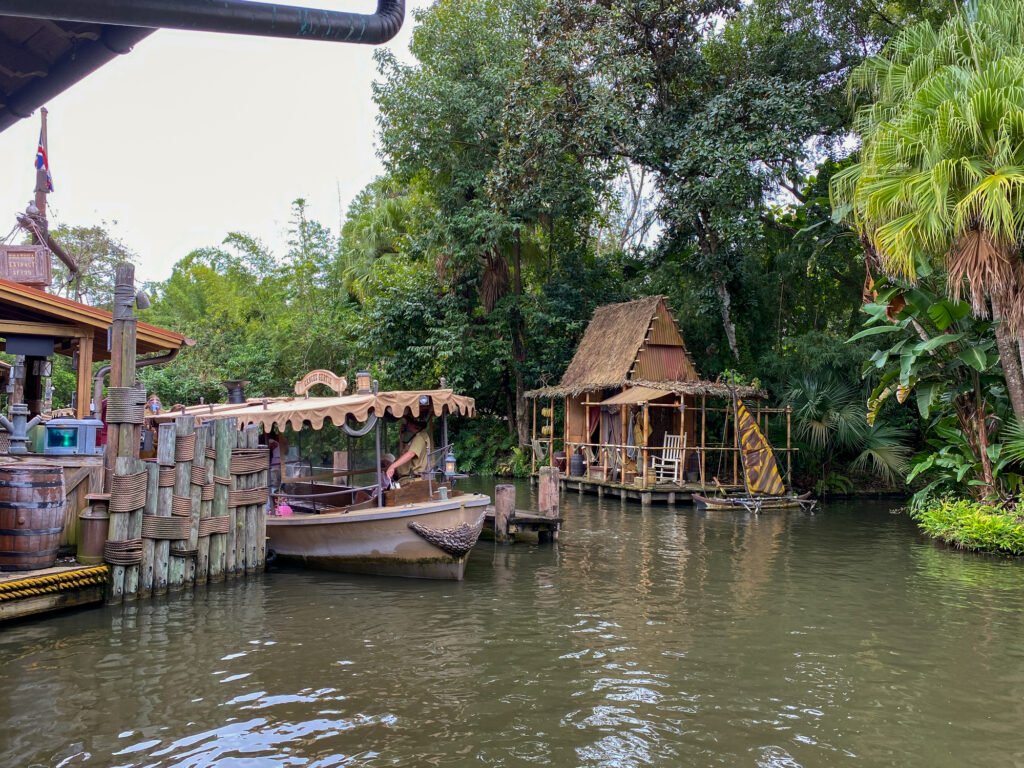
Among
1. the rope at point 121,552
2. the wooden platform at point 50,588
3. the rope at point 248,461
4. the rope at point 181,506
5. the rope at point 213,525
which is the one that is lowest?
the wooden platform at point 50,588

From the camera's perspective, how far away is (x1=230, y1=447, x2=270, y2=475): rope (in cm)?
1100

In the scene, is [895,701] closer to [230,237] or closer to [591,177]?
[591,177]

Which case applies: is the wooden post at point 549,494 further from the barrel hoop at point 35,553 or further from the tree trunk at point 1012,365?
the barrel hoop at point 35,553

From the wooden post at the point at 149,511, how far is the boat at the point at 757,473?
14.1 meters

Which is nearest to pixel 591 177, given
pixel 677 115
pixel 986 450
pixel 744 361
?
pixel 677 115

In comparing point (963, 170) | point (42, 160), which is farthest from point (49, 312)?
point (963, 170)

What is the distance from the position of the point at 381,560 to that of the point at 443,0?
25.2 m

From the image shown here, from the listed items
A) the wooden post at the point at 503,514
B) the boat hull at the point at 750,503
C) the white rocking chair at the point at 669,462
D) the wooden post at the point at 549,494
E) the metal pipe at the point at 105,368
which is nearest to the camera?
the metal pipe at the point at 105,368

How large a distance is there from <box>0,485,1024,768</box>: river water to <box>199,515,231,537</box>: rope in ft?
2.57

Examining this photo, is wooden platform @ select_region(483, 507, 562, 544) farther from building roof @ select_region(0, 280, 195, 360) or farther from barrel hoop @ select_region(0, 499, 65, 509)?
barrel hoop @ select_region(0, 499, 65, 509)

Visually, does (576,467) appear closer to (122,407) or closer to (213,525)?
(213,525)

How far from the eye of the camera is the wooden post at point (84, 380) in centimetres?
1341

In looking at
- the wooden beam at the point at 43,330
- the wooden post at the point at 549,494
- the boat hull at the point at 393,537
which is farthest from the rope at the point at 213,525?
the wooden post at the point at 549,494

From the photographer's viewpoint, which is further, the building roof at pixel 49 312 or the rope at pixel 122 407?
the building roof at pixel 49 312
